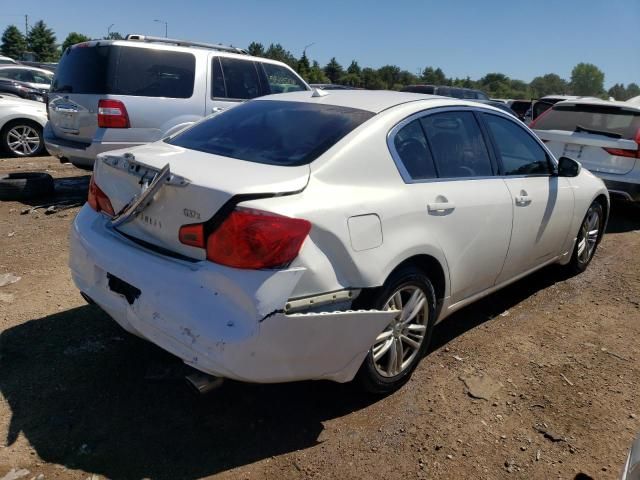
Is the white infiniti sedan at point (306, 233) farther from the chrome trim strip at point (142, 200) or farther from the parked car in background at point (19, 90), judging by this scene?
the parked car in background at point (19, 90)

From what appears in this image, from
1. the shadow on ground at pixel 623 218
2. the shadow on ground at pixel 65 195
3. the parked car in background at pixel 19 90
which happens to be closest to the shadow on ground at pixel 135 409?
the shadow on ground at pixel 65 195

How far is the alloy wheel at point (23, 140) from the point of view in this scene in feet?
31.7

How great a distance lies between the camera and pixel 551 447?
2855mm

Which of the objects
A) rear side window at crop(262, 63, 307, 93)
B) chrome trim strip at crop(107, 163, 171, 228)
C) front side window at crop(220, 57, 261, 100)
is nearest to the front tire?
chrome trim strip at crop(107, 163, 171, 228)

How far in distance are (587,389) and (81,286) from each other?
3.03 m

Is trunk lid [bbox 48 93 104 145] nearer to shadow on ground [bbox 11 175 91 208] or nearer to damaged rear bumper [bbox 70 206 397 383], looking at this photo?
shadow on ground [bbox 11 175 91 208]

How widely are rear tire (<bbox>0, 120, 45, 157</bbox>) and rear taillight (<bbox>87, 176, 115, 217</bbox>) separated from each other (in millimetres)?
7599

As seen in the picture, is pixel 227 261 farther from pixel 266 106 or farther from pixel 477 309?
pixel 477 309

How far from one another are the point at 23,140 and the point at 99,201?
7.81m

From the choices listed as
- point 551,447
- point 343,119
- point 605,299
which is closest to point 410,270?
point 343,119

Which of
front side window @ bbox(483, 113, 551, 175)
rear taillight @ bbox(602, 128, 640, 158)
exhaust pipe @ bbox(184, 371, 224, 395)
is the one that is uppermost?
front side window @ bbox(483, 113, 551, 175)

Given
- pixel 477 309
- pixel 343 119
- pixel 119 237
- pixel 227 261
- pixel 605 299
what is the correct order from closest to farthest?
pixel 227 261, pixel 119 237, pixel 343 119, pixel 477 309, pixel 605 299

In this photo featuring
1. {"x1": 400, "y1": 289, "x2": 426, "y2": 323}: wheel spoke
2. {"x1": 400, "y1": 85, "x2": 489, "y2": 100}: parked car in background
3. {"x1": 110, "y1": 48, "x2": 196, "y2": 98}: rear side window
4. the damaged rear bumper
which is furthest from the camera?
{"x1": 400, "y1": 85, "x2": 489, "y2": 100}: parked car in background

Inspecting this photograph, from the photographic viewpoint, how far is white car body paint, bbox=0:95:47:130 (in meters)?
9.39
